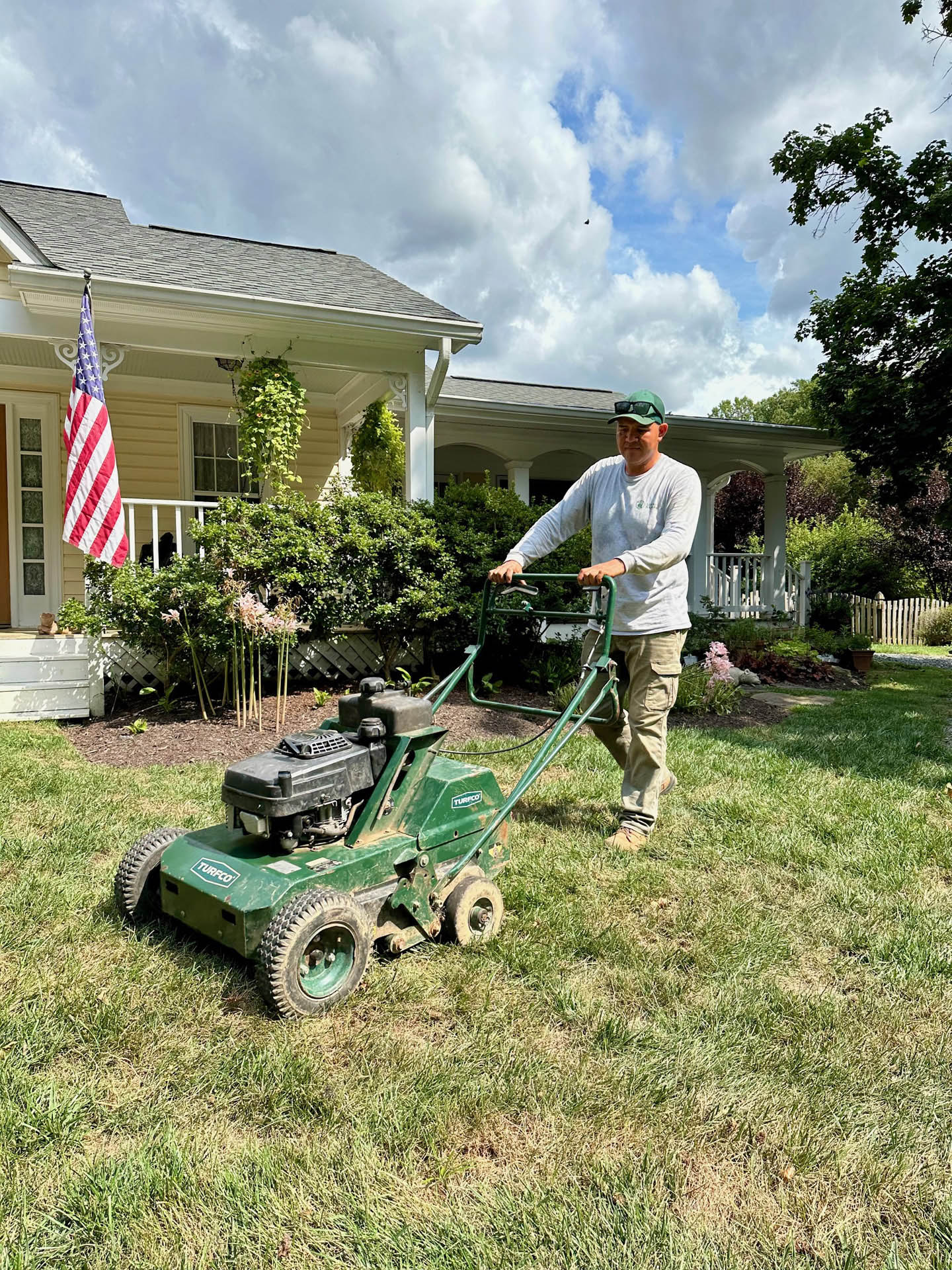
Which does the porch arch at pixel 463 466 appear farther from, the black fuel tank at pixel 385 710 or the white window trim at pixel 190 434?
the black fuel tank at pixel 385 710

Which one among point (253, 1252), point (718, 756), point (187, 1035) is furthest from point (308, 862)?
point (718, 756)

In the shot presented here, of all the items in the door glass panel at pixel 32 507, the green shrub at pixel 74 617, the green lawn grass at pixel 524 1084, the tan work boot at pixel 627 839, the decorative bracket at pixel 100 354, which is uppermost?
the decorative bracket at pixel 100 354

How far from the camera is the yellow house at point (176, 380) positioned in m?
7.16

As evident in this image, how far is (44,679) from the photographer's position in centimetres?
700

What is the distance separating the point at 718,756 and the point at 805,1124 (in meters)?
3.72

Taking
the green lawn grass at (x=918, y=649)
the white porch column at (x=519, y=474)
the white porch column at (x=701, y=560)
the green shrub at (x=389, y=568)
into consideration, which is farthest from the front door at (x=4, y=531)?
the green lawn grass at (x=918, y=649)

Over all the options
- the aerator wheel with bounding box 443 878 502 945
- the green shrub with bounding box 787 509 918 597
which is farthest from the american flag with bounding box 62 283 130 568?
the green shrub with bounding box 787 509 918 597

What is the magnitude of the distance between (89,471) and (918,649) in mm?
14707

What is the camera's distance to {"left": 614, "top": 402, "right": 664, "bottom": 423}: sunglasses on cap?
11.9ft

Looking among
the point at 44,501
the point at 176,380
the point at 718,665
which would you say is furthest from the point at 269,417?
the point at 718,665

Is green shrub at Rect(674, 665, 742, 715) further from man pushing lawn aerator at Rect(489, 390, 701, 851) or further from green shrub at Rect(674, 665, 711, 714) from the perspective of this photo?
man pushing lawn aerator at Rect(489, 390, 701, 851)

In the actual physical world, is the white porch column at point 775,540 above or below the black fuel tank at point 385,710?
above

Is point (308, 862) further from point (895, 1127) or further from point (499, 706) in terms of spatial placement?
point (895, 1127)

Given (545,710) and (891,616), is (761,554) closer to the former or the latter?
(891,616)
